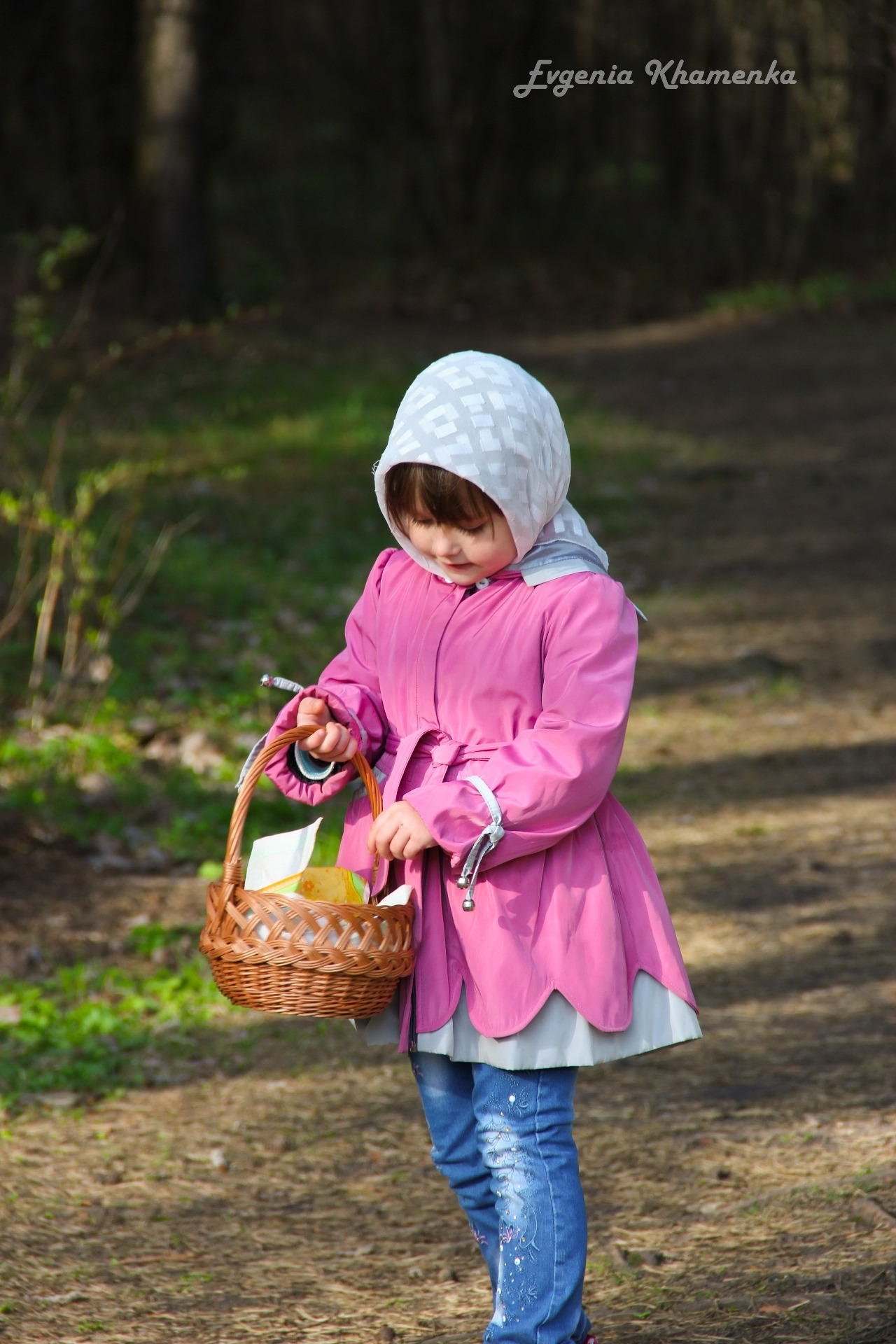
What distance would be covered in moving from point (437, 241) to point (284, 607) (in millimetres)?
15879

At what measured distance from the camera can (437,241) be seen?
2234 centimetres

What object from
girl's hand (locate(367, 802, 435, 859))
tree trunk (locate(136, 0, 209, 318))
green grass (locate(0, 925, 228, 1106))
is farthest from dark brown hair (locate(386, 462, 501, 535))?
tree trunk (locate(136, 0, 209, 318))

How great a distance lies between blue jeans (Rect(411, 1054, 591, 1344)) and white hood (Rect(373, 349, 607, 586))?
31.3 inches

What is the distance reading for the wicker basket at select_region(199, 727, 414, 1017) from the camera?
210 cm

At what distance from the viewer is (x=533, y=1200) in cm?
222

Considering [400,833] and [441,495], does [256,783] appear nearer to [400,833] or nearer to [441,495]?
[400,833]

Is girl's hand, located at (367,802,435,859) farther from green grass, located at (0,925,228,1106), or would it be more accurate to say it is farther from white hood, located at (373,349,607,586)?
green grass, located at (0,925,228,1106)

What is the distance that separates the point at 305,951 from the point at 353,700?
516 millimetres

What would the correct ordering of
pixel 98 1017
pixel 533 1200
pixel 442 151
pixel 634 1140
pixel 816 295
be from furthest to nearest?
1. pixel 442 151
2. pixel 816 295
3. pixel 98 1017
4. pixel 634 1140
5. pixel 533 1200

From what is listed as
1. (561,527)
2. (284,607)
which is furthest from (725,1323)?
(284,607)

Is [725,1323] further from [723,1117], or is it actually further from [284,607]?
[284,607]

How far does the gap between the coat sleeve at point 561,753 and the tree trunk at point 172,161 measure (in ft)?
42.5

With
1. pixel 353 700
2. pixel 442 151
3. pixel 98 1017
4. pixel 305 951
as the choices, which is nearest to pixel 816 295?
pixel 442 151

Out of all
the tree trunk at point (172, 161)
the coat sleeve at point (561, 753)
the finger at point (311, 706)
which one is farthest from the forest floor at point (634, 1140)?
the tree trunk at point (172, 161)
